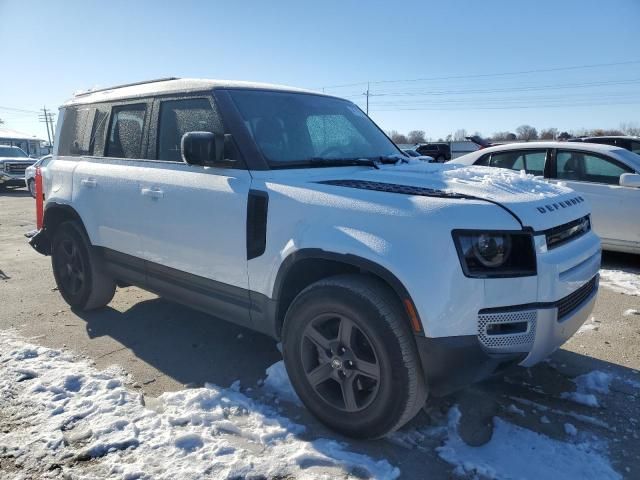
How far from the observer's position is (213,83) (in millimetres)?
3609

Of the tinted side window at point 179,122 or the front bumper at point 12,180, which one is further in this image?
the front bumper at point 12,180

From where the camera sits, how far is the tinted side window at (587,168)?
658 cm

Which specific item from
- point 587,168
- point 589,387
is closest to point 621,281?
point 587,168

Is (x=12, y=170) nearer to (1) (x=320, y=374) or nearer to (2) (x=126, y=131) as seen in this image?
(2) (x=126, y=131)

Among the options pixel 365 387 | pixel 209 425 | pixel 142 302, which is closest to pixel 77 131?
pixel 142 302

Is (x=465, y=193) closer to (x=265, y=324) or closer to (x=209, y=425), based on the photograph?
(x=265, y=324)

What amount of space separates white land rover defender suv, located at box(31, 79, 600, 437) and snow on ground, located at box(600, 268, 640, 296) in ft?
9.33

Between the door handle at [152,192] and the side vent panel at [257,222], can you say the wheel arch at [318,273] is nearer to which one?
the side vent panel at [257,222]

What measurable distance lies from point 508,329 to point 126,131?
11.1ft

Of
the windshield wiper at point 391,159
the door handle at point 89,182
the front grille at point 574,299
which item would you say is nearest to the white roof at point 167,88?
the door handle at point 89,182

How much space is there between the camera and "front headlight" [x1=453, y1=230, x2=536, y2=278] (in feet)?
7.83

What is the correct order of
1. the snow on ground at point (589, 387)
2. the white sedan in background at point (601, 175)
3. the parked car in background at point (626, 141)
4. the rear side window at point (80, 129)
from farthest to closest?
the parked car in background at point (626, 141) < the white sedan in background at point (601, 175) < the rear side window at point (80, 129) < the snow on ground at point (589, 387)

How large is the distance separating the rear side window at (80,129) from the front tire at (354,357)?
284cm

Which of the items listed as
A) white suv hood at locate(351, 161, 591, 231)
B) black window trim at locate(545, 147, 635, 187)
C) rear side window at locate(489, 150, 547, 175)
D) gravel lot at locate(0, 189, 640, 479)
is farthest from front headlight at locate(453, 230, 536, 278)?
rear side window at locate(489, 150, 547, 175)
